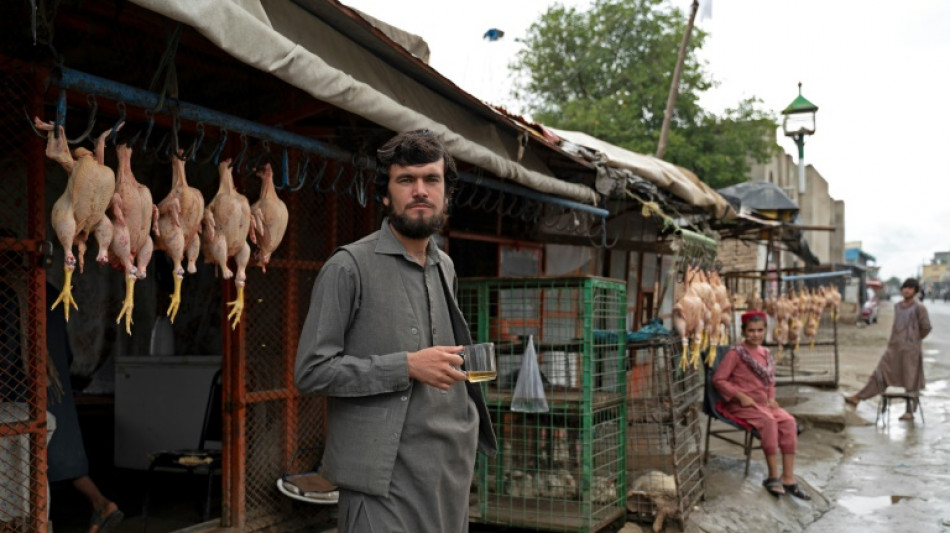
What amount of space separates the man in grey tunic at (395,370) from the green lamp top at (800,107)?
1475cm

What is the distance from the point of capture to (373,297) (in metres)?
2.31

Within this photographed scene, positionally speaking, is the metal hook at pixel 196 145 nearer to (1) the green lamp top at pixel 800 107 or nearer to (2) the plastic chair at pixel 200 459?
(2) the plastic chair at pixel 200 459

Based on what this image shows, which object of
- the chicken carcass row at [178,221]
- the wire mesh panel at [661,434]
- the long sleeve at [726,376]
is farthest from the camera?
the long sleeve at [726,376]

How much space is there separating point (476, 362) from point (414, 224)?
450 mm

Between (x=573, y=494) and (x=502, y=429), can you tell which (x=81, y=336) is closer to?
(x=502, y=429)

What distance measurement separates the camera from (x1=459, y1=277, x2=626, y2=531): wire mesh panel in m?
5.08

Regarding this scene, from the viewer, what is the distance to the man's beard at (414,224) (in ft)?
7.76

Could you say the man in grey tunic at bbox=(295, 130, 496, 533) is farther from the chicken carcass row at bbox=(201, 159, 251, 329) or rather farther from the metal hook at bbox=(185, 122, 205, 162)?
the metal hook at bbox=(185, 122, 205, 162)

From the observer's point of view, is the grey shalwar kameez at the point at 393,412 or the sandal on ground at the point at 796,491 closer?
the grey shalwar kameez at the point at 393,412

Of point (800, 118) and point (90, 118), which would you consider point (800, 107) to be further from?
point (90, 118)

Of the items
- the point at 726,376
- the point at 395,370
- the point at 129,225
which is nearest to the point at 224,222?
the point at 129,225

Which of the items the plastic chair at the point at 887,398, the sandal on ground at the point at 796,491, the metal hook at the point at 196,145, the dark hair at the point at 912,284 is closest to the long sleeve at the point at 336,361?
the metal hook at the point at 196,145

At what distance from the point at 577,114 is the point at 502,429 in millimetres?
18406

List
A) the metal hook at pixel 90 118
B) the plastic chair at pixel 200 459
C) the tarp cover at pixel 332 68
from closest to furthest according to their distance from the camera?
the metal hook at pixel 90 118
the tarp cover at pixel 332 68
the plastic chair at pixel 200 459
